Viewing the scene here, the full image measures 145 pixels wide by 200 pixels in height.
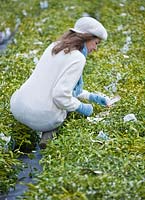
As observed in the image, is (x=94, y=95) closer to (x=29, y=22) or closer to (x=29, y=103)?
(x=29, y=103)

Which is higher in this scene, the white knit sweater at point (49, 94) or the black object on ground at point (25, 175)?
the white knit sweater at point (49, 94)

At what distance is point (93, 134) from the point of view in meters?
4.82

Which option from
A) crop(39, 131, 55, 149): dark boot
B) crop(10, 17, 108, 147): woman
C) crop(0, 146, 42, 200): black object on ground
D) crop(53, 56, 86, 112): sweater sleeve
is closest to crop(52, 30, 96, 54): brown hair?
crop(10, 17, 108, 147): woman

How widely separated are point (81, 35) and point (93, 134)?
71cm

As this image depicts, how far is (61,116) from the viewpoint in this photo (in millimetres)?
5137

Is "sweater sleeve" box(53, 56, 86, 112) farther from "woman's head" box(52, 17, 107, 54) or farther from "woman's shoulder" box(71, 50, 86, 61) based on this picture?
"woman's head" box(52, 17, 107, 54)

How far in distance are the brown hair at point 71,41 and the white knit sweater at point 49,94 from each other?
0.04 metres

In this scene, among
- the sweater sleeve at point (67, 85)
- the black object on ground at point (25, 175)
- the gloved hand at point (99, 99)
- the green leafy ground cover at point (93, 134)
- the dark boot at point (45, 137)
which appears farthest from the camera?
the gloved hand at point (99, 99)

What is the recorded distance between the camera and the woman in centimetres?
500

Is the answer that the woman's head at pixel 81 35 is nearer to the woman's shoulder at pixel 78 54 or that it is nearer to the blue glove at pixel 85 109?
the woman's shoulder at pixel 78 54

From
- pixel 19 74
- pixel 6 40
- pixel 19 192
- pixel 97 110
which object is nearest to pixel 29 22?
pixel 6 40

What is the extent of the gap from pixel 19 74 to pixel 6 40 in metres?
4.16

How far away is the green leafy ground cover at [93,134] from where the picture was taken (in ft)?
12.7

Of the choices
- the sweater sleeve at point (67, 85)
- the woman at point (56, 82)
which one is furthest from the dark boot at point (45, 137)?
the sweater sleeve at point (67, 85)
